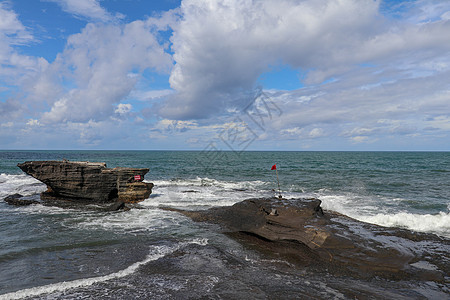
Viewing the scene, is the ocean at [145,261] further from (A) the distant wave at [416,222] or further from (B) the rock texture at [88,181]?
(B) the rock texture at [88,181]

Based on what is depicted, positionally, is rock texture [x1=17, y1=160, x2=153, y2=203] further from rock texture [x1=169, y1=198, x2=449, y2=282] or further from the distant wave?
the distant wave

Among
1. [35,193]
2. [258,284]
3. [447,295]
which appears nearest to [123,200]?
[35,193]

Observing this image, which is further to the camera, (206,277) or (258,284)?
(206,277)

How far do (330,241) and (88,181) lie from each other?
1817 cm

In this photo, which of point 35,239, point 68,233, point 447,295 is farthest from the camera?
point 68,233

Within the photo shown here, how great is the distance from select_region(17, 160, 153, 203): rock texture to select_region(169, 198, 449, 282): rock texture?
381 inches

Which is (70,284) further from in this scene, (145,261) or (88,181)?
(88,181)

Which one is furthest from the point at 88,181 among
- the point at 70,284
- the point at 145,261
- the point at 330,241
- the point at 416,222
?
the point at 416,222

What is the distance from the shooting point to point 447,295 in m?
7.01

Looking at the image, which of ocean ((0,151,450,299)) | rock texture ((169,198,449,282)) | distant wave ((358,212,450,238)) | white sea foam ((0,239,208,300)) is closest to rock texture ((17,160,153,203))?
ocean ((0,151,450,299))

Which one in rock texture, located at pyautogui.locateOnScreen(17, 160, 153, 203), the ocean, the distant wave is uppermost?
rock texture, located at pyautogui.locateOnScreen(17, 160, 153, 203)

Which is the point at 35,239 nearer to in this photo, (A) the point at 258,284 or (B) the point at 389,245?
(A) the point at 258,284

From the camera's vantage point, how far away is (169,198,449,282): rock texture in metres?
8.47

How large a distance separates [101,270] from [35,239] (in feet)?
18.8
